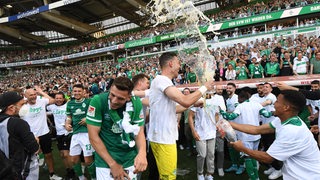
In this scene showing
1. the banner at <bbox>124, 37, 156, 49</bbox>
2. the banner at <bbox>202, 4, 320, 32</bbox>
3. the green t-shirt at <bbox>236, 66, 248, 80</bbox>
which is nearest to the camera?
the green t-shirt at <bbox>236, 66, 248, 80</bbox>

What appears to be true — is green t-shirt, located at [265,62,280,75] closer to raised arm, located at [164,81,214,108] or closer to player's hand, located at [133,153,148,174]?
raised arm, located at [164,81,214,108]

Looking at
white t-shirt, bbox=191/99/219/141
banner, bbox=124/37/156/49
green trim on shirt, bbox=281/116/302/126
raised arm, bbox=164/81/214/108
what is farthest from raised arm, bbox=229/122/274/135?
banner, bbox=124/37/156/49

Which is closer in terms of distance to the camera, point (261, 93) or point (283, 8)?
point (261, 93)

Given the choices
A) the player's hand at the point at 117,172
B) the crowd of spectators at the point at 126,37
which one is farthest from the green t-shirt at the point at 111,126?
the crowd of spectators at the point at 126,37

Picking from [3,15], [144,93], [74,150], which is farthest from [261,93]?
[3,15]

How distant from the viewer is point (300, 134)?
2533 millimetres

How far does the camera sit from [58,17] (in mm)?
43312

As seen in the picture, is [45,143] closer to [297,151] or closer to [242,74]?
[297,151]

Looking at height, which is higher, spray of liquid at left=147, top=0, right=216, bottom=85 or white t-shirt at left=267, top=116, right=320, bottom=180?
spray of liquid at left=147, top=0, right=216, bottom=85

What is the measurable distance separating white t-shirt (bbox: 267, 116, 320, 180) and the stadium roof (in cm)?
3701

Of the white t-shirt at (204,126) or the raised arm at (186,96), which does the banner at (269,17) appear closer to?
the white t-shirt at (204,126)

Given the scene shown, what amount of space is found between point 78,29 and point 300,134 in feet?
165

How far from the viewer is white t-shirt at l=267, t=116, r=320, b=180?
2.53m

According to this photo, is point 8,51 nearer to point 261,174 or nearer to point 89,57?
point 89,57
